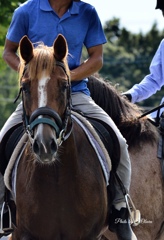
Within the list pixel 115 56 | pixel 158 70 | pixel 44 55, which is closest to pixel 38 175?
pixel 44 55

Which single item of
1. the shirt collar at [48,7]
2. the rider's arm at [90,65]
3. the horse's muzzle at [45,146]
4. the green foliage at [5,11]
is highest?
the shirt collar at [48,7]

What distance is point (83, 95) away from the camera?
30.2ft

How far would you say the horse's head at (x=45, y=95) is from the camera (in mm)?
7539

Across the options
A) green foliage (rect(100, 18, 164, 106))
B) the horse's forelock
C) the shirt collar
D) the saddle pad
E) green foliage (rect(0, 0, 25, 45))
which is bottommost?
green foliage (rect(100, 18, 164, 106))

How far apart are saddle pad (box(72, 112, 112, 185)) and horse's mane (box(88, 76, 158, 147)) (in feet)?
5.71

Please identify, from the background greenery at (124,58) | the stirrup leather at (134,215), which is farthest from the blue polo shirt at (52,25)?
the background greenery at (124,58)

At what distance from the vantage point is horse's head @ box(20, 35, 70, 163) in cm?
754

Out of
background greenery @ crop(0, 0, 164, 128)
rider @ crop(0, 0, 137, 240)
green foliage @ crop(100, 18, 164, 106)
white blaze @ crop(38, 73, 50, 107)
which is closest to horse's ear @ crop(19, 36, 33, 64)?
white blaze @ crop(38, 73, 50, 107)

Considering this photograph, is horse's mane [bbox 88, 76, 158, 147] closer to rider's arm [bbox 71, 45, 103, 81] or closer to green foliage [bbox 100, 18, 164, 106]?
rider's arm [bbox 71, 45, 103, 81]

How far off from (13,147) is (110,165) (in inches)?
39.7

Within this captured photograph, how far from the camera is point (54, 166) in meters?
8.30

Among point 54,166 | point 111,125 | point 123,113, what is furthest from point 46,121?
point 123,113

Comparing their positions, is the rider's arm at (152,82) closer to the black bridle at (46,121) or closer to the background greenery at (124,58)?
the black bridle at (46,121)

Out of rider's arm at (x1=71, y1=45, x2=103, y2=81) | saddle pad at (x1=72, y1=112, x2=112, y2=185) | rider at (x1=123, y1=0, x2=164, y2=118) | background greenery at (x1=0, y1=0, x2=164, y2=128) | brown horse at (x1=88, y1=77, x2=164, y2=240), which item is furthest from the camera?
background greenery at (x1=0, y1=0, x2=164, y2=128)
